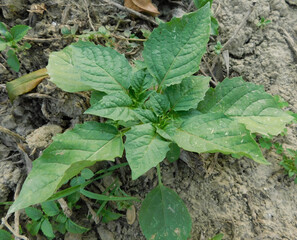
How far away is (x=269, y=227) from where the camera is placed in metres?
1.92

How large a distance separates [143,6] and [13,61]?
1291 mm

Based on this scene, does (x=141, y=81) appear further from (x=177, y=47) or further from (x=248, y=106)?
(x=248, y=106)

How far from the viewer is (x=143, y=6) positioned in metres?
2.49

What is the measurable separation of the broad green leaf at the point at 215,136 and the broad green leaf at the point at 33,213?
112cm

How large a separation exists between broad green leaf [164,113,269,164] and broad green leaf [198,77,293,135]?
0.92 ft

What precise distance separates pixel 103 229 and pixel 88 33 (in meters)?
1.66

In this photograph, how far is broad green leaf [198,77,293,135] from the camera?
1715mm

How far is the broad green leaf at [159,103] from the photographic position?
5.62ft

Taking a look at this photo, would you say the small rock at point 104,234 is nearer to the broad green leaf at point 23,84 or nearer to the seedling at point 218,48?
the broad green leaf at point 23,84

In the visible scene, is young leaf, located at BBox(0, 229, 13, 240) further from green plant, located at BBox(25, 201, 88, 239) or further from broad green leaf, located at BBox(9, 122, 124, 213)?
broad green leaf, located at BBox(9, 122, 124, 213)

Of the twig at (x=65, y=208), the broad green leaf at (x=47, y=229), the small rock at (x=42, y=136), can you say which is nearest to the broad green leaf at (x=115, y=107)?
the small rock at (x=42, y=136)

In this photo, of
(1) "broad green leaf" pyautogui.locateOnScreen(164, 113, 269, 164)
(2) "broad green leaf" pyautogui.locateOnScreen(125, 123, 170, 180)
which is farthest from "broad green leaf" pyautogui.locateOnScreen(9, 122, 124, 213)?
(1) "broad green leaf" pyautogui.locateOnScreen(164, 113, 269, 164)

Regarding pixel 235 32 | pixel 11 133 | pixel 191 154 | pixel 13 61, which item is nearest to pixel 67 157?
pixel 11 133

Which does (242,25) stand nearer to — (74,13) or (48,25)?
(74,13)
